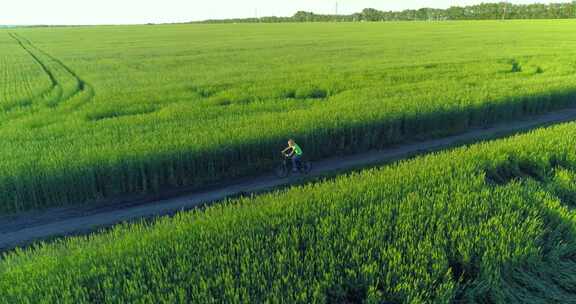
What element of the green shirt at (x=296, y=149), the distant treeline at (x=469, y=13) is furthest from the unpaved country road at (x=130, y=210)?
the distant treeline at (x=469, y=13)

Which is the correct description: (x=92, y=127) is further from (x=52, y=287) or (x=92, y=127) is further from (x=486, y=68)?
(x=486, y=68)

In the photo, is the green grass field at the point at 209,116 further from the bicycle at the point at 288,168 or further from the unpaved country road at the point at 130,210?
the bicycle at the point at 288,168

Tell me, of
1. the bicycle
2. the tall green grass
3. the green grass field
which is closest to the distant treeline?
the green grass field

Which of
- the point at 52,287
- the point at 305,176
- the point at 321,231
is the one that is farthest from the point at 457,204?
the point at 52,287

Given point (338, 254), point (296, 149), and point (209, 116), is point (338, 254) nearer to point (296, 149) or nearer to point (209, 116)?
point (296, 149)

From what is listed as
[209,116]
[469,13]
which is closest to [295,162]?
[209,116]
